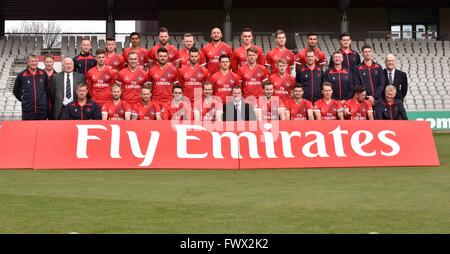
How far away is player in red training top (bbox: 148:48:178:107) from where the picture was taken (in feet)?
44.8

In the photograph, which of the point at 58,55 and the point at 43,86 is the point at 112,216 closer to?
the point at 43,86

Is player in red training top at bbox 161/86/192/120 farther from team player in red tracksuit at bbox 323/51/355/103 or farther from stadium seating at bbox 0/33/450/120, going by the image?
stadium seating at bbox 0/33/450/120

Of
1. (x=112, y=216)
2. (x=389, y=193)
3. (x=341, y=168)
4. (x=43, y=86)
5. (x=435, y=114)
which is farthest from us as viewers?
(x=435, y=114)

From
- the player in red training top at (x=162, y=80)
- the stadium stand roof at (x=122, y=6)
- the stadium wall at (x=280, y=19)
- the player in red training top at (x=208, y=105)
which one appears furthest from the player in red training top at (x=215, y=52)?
the stadium wall at (x=280, y=19)

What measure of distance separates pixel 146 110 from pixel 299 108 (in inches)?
109

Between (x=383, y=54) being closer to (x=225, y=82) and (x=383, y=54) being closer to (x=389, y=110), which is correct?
(x=389, y=110)

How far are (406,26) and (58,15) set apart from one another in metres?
18.4

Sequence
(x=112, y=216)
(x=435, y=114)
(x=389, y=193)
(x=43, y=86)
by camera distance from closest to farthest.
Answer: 1. (x=112, y=216)
2. (x=389, y=193)
3. (x=43, y=86)
4. (x=435, y=114)

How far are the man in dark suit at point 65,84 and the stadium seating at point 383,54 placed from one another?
16258mm

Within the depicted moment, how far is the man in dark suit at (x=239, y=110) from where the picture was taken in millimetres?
12711

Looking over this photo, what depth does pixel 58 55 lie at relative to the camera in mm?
32125

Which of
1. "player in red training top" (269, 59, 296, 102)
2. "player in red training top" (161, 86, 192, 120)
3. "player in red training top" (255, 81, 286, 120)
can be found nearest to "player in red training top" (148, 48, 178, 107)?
→ "player in red training top" (161, 86, 192, 120)

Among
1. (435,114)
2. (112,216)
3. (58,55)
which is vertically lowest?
(112,216)

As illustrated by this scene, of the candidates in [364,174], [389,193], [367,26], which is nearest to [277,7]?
[367,26]
